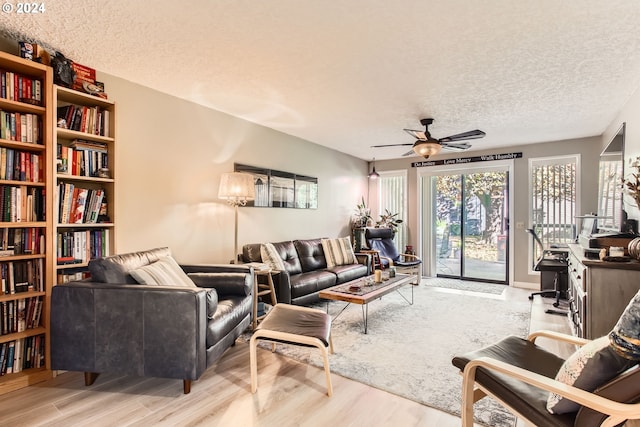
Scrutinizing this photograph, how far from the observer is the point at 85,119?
8.94 feet

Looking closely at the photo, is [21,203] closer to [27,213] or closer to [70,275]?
[27,213]

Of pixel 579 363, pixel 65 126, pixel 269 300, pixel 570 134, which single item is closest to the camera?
pixel 579 363

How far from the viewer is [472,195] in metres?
6.27

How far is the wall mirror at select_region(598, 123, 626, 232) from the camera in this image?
131 inches

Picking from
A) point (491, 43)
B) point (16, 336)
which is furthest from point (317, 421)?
point (491, 43)

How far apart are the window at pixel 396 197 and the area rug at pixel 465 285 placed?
103 cm

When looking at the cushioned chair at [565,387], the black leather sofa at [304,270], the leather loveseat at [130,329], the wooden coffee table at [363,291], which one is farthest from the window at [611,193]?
the leather loveseat at [130,329]

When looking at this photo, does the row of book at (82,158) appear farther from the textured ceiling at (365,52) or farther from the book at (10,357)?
the book at (10,357)

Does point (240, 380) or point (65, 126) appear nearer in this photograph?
point (240, 380)

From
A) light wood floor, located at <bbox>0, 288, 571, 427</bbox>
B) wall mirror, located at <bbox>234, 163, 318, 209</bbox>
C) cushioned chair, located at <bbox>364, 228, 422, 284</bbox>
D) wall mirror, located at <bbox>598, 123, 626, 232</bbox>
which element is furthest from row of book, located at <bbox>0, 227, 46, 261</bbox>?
wall mirror, located at <bbox>598, 123, 626, 232</bbox>

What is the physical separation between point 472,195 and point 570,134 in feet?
5.93

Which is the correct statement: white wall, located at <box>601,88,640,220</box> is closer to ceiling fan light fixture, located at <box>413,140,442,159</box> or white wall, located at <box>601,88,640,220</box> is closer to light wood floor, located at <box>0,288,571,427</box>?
ceiling fan light fixture, located at <box>413,140,442,159</box>

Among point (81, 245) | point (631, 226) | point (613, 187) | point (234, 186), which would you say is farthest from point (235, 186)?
point (613, 187)

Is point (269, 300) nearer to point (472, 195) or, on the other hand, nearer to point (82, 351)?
point (82, 351)
